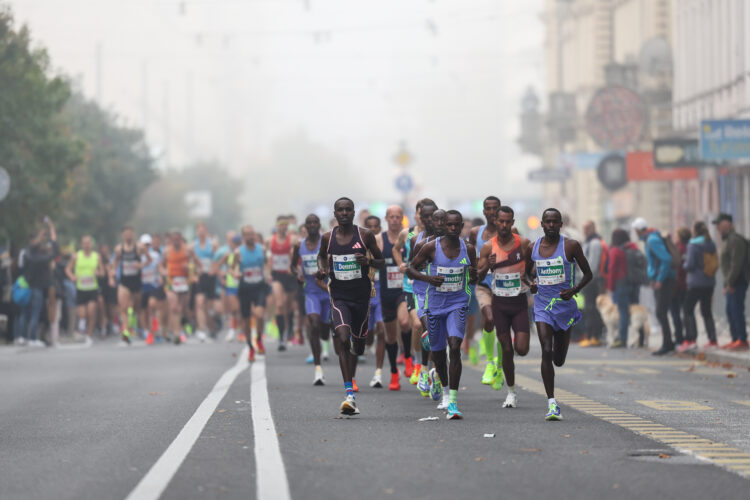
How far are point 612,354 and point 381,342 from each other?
749 centimetres

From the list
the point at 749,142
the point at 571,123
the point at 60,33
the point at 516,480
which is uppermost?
the point at 60,33

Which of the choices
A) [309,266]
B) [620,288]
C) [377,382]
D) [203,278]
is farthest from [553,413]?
[203,278]

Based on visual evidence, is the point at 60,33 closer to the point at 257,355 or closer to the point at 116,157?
the point at 116,157

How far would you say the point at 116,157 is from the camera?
193ft

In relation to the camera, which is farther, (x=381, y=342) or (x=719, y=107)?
(x=719, y=107)

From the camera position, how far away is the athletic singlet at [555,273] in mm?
13133

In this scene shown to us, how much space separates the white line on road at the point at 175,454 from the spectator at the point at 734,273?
27.5 feet

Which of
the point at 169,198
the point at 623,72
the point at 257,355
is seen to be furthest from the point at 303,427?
the point at 169,198

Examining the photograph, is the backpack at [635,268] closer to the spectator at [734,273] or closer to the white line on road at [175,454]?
the spectator at [734,273]

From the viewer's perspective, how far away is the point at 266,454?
10.5 metres

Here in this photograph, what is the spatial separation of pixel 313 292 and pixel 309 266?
70 centimetres

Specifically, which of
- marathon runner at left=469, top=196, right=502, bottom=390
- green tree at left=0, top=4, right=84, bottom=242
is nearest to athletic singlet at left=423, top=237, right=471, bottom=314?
marathon runner at left=469, top=196, right=502, bottom=390

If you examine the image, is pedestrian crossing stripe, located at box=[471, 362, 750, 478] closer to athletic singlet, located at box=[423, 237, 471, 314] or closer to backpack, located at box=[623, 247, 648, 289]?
athletic singlet, located at box=[423, 237, 471, 314]

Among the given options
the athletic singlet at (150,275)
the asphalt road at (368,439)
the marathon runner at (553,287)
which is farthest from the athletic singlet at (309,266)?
the athletic singlet at (150,275)
